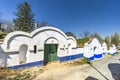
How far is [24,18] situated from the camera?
1778 inches

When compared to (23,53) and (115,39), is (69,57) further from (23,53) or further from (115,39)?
(115,39)

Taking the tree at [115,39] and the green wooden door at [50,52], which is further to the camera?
the tree at [115,39]

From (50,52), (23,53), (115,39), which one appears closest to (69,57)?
(50,52)

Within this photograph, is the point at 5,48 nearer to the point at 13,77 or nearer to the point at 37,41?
the point at 13,77

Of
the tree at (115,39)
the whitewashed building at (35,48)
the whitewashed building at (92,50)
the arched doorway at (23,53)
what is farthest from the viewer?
the tree at (115,39)

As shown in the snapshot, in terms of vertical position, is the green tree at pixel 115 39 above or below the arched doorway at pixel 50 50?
above

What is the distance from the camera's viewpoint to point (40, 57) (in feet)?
45.1

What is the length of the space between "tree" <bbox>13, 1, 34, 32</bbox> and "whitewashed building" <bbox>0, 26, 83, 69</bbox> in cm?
2889

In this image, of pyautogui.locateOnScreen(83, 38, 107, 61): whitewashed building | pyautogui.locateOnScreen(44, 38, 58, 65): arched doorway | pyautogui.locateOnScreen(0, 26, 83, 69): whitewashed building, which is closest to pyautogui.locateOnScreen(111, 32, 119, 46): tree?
pyautogui.locateOnScreen(83, 38, 107, 61): whitewashed building

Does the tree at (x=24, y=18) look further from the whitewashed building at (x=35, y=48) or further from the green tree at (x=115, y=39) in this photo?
the green tree at (x=115, y=39)

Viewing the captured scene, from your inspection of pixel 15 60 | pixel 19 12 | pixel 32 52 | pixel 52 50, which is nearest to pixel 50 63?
pixel 52 50

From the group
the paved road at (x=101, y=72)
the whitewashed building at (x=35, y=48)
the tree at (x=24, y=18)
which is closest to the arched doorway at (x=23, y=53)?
the whitewashed building at (x=35, y=48)

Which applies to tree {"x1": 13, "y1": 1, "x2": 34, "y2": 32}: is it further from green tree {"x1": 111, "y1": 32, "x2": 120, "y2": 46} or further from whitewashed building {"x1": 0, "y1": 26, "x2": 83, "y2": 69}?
green tree {"x1": 111, "y1": 32, "x2": 120, "y2": 46}

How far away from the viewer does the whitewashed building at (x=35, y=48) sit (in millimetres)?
11031
